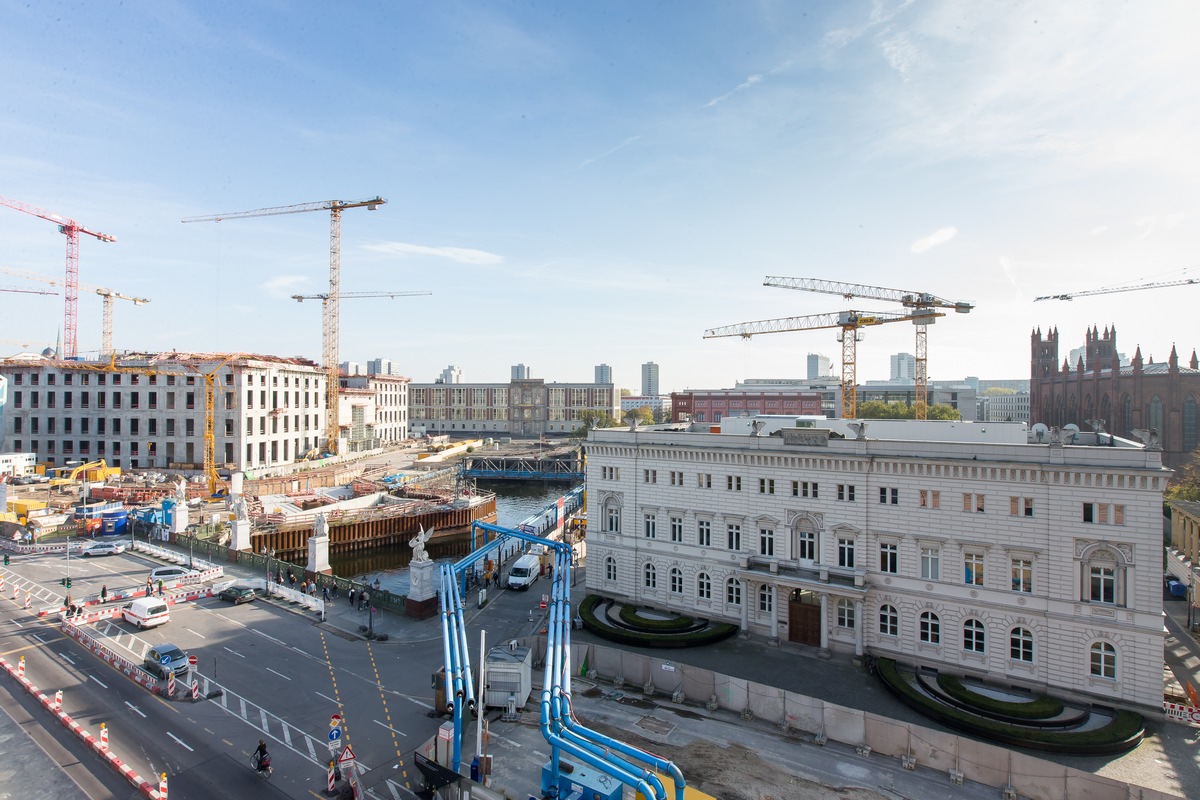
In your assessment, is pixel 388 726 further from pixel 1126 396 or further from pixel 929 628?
pixel 1126 396

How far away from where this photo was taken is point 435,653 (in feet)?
112

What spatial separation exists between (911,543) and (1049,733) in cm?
935

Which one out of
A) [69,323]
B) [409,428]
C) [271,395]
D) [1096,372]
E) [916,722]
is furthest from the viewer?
[409,428]

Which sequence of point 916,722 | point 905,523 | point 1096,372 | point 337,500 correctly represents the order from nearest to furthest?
point 916,722 < point 905,523 < point 337,500 < point 1096,372

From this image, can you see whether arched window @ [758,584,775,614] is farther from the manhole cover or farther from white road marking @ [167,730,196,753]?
white road marking @ [167,730,196,753]

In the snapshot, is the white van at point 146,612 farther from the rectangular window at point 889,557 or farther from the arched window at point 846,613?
the rectangular window at point 889,557

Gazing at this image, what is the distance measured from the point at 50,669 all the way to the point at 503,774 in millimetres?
22908

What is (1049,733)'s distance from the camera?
2533cm

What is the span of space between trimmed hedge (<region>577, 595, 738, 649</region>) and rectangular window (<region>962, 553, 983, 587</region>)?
11995 millimetres

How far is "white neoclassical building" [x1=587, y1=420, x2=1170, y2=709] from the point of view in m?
27.9

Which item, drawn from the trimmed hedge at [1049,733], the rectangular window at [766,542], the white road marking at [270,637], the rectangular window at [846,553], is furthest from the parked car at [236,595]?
the trimmed hedge at [1049,733]

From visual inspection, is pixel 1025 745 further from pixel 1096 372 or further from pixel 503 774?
pixel 1096 372

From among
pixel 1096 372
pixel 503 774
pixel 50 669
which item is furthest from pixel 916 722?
pixel 1096 372

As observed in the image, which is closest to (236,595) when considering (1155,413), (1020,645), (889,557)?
(889,557)
